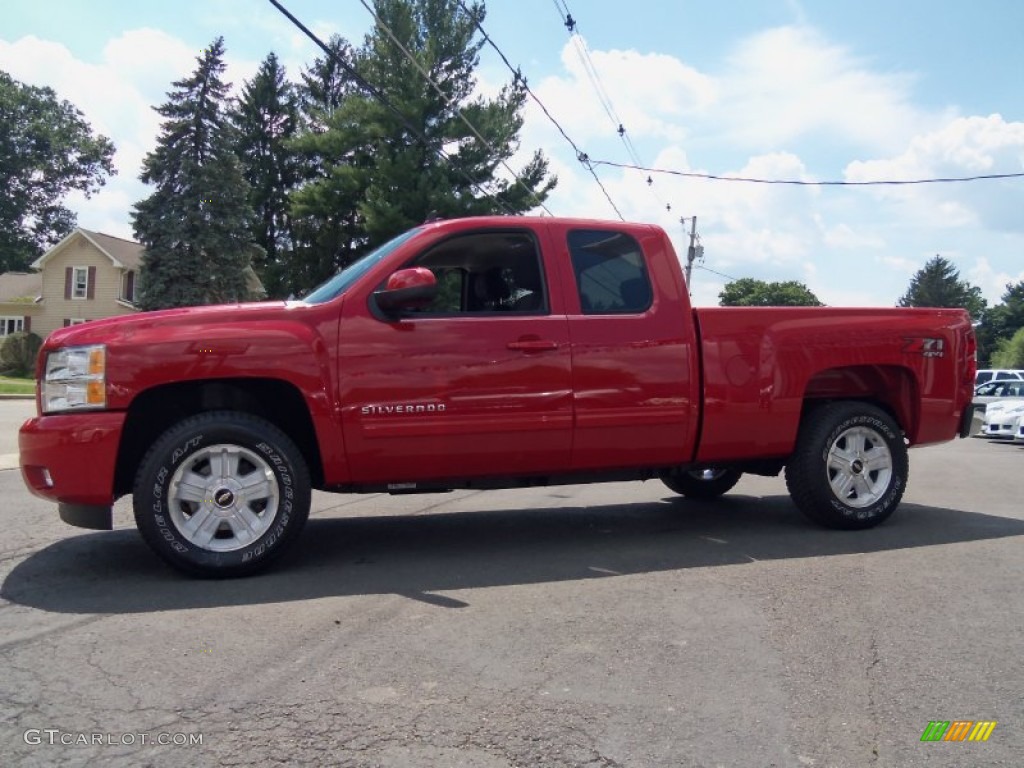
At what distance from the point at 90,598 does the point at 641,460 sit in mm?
3156

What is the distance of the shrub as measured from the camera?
40344 mm

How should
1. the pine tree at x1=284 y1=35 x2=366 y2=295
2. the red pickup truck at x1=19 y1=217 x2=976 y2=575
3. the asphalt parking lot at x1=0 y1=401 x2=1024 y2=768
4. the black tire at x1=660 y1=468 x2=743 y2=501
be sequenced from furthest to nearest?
the pine tree at x1=284 y1=35 x2=366 y2=295 → the black tire at x1=660 y1=468 x2=743 y2=501 → the red pickup truck at x1=19 y1=217 x2=976 y2=575 → the asphalt parking lot at x1=0 y1=401 x2=1024 y2=768

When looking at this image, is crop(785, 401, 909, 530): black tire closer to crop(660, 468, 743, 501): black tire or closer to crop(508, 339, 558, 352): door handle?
crop(660, 468, 743, 501): black tire

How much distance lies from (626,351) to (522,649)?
222 centimetres

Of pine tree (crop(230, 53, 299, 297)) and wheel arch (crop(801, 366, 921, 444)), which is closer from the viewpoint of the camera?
wheel arch (crop(801, 366, 921, 444))

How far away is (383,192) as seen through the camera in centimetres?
3331

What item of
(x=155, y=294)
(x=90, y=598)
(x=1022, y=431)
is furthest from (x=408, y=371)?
(x=155, y=294)

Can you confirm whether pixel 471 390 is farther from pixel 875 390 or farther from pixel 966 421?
pixel 966 421

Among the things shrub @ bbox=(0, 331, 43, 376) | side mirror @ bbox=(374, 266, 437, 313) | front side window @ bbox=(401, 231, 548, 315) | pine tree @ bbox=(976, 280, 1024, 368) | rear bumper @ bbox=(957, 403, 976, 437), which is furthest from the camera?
pine tree @ bbox=(976, 280, 1024, 368)

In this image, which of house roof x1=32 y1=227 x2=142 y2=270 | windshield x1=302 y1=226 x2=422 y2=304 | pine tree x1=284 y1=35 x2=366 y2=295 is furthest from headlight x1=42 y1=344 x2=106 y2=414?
house roof x1=32 y1=227 x2=142 y2=270

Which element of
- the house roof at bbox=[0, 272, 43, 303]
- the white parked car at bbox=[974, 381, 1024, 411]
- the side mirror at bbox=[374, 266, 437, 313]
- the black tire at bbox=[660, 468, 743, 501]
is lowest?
the black tire at bbox=[660, 468, 743, 501]

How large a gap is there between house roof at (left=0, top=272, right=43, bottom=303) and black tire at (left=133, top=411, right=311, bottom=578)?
4867cm

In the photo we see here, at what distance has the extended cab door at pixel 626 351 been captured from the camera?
5.39 m

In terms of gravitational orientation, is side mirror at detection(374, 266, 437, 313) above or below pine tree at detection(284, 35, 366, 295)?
below
